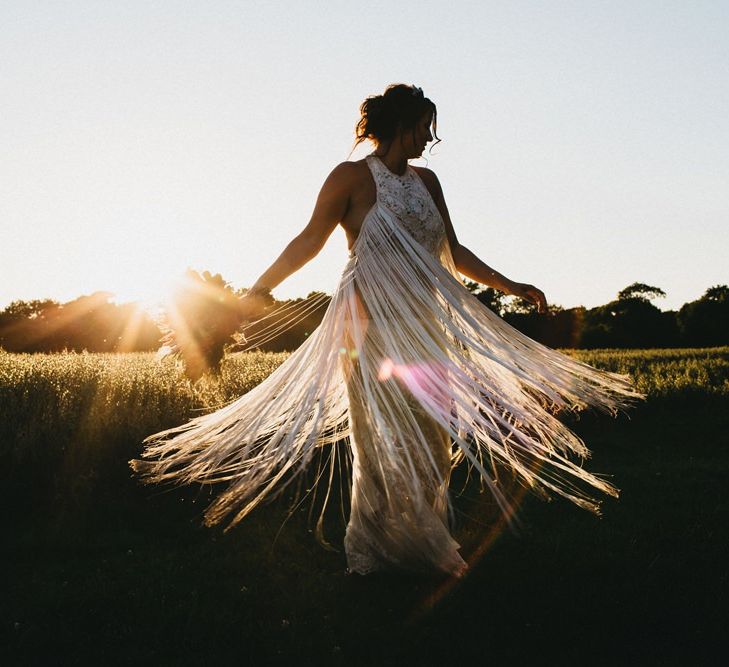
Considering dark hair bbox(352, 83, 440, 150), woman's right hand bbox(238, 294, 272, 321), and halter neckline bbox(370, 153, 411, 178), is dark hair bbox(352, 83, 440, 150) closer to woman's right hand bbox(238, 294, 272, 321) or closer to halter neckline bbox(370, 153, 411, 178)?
halter neckline bbox(370, 153, 411, 178)

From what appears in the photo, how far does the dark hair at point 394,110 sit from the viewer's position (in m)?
3.67

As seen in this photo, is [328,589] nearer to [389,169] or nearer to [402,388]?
[402,388]

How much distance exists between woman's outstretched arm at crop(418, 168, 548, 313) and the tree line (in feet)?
0.45

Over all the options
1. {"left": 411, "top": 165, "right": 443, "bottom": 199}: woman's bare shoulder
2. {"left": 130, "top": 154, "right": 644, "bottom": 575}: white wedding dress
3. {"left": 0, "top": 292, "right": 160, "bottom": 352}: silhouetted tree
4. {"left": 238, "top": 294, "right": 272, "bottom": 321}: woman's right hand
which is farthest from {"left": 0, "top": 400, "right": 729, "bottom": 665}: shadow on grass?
{"left": 0, "top": 292, "right": 160, "bottom": 352}: silhouetted tree

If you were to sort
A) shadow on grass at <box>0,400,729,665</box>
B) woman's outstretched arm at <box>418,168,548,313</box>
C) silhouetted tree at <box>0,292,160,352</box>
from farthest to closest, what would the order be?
1. silhouetted tree at <box>0,292,160,352</box>
2. woman's outstretched arm at <box>418,168,548,313</box>
3. shadow on grass at <box>0,400,729,665</box>

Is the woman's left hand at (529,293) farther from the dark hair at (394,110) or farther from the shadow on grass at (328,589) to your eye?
the shadow on grass at (328,589)

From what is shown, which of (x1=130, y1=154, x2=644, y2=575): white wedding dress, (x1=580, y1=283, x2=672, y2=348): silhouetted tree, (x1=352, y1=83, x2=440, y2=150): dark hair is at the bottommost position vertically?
(x1=130, y1=154, x2=644, y2=575): white wedding dress

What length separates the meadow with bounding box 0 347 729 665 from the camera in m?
3.08

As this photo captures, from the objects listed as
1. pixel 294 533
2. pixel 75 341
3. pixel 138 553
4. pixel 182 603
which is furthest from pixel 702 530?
pixel 75 341

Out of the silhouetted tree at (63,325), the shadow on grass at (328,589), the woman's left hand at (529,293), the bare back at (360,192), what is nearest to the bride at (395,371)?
the bare back at (360,192)

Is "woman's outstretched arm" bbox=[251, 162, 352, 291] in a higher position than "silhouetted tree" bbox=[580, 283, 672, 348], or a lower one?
lower

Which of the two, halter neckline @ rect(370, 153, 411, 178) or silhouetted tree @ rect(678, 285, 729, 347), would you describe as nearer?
halter neckline @ rect(370, 153, 411, 178)

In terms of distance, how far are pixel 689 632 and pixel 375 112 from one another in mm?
3083

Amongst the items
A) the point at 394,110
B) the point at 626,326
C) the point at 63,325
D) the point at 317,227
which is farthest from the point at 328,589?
the point at 626,326
